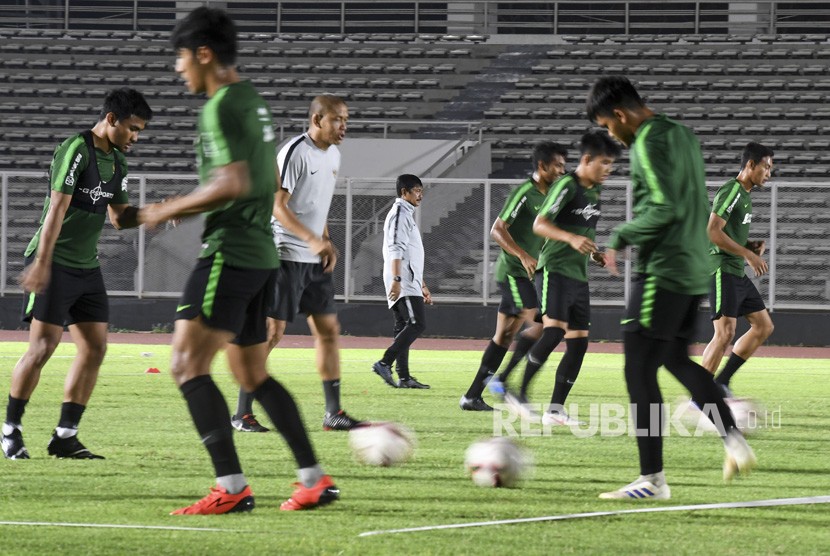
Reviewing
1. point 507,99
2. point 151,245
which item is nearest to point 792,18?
point 507,99

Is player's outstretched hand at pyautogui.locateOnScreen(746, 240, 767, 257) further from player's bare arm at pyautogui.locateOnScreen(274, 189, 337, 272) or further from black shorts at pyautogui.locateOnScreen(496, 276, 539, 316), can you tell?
player's bare arm at pyautogui.locateOnScreen(274, 189, 337, 272)

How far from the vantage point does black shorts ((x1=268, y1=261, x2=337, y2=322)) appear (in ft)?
26.9

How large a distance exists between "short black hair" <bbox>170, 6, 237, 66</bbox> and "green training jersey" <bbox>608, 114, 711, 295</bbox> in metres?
1.84

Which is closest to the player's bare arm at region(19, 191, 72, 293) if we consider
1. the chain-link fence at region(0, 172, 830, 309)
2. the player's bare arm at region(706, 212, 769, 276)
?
the player's bare arm at region(706, 212, 769, 276)

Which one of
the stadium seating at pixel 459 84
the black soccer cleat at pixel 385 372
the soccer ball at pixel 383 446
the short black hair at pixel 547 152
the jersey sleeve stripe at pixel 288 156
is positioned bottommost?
the black soccer cleat at pixel 385 372

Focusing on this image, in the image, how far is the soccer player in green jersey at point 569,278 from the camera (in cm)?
942

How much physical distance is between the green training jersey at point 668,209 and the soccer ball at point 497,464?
108 cm

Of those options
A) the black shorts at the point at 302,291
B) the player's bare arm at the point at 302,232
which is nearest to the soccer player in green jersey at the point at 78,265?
the player's bare arm at the point at 302,232

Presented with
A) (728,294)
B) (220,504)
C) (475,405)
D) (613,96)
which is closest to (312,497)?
(220,504)

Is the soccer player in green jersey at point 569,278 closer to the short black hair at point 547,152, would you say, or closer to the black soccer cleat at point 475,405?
the short black hair at point 547,152

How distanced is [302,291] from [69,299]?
1580mm

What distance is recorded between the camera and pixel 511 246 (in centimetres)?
1016

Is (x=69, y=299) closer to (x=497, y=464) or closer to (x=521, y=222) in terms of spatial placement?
(x=497, y=464)

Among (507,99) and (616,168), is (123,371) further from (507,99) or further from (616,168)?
(507,99)
